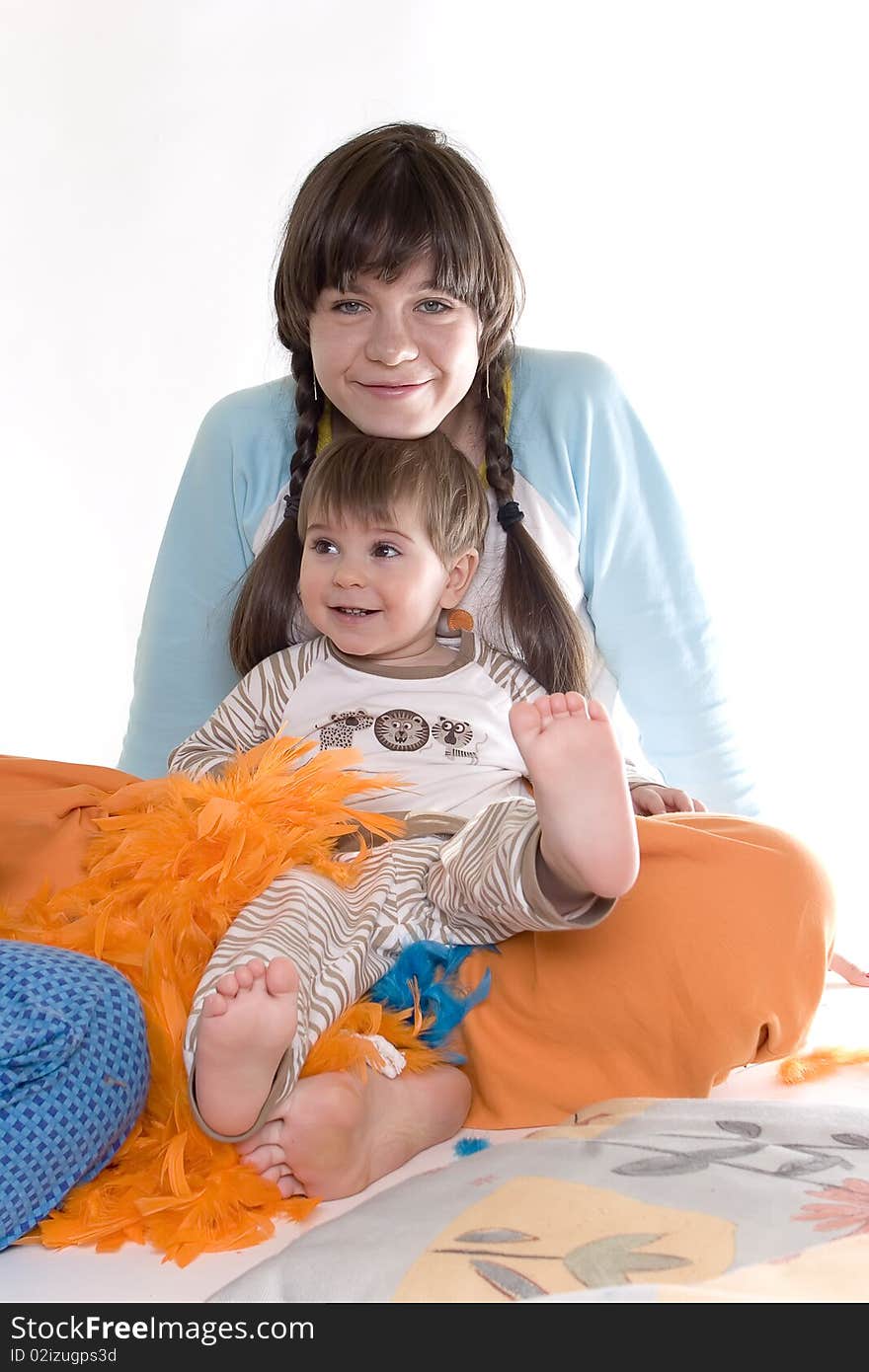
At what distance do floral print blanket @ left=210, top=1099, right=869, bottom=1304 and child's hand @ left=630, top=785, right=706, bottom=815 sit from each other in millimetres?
412

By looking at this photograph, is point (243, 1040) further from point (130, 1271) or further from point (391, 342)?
point (391, 342)

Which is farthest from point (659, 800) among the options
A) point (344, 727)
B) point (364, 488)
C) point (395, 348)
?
point (395, 348)

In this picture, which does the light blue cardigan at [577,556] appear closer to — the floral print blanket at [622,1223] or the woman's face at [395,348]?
the woman's face at [395,348]

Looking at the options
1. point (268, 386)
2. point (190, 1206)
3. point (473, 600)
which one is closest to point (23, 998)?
point (190, 1206)

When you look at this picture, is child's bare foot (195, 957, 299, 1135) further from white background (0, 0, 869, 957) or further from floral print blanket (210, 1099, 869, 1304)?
white background (0, 0, 869, 957)

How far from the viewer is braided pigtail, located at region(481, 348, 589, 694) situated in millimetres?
1607

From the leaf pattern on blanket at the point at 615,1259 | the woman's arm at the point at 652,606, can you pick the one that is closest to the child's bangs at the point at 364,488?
the woman's arm at the point at 652,606

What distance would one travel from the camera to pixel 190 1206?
96 cm

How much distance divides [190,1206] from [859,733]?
5.61 feet

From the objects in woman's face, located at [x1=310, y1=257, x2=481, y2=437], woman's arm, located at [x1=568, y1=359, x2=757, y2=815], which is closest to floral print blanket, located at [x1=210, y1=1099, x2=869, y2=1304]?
woman's arm, located at [x1=568, y1=359, x2=757, y2=815]

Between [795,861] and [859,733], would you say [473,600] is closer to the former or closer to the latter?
[795,861]

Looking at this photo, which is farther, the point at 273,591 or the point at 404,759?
the point at 273,591

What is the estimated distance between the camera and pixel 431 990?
1.17m

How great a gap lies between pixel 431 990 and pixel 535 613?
1.86ft
